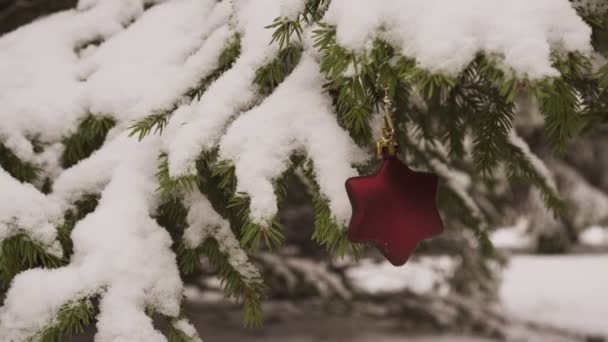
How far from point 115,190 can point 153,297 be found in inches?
10.3

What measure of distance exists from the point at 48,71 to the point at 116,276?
0.64m

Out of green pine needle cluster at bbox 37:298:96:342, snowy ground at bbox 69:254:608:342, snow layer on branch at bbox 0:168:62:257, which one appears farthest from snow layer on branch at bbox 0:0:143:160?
snowy ground at bbox 69:254:608:342

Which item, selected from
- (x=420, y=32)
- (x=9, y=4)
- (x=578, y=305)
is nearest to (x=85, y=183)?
(x=420, y=32)

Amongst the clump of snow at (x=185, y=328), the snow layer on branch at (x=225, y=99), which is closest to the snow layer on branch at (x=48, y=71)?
the snow layer on branch at (x=225, y=99)

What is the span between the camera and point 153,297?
3.43ft

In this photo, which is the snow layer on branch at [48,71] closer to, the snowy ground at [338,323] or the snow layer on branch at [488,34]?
the snow layer on branch at [488,34]

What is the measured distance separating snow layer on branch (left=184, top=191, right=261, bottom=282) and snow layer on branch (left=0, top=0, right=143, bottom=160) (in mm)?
389

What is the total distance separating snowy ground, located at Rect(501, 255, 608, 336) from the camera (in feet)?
16.7

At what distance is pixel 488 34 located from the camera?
2.66ft

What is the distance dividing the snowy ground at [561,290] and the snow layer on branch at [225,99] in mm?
2963

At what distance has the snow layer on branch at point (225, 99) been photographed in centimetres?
105

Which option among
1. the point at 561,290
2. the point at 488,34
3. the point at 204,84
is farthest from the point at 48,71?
the point at 561,290

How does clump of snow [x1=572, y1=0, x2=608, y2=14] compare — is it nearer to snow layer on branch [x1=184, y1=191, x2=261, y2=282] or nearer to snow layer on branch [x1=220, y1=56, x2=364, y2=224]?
snow layer on branch [x1=220, y1=56, x2=364, y2=224]

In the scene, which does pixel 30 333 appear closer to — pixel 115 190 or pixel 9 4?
pixel 115 190
